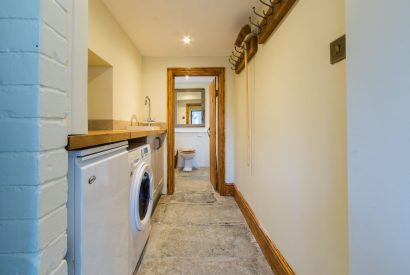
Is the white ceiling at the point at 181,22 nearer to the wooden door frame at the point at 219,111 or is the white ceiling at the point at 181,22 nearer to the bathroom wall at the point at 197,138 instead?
the wooden door frame at the point at 219,111

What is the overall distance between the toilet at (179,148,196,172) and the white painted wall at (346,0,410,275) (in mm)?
4277

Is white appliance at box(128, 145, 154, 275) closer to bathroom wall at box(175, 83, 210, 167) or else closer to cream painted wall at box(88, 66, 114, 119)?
cream painted wall at box(88, 66, 114, 119)

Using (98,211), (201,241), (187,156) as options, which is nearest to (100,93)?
(98,211)

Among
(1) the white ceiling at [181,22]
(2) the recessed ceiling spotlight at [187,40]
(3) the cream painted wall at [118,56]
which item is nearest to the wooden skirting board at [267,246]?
(3) the cream painted wall at [118,56]

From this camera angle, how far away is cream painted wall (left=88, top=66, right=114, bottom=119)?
7.00 feet

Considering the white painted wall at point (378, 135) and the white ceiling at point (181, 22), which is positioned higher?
the white ceiling at point (181, 22)

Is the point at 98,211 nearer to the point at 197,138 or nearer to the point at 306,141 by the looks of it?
the point at 306,141

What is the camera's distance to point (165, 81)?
3221 mm

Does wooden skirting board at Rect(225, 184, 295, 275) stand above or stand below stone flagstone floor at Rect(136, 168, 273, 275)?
above

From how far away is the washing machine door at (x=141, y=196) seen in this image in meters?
1.31

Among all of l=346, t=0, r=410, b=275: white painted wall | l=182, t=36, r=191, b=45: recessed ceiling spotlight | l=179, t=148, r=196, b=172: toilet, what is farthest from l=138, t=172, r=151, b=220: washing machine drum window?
l=179, t=148, r=196, b=172: toilet

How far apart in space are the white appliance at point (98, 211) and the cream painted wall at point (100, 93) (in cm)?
121

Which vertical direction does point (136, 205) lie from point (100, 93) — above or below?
below

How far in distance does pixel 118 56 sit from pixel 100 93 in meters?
0.47
